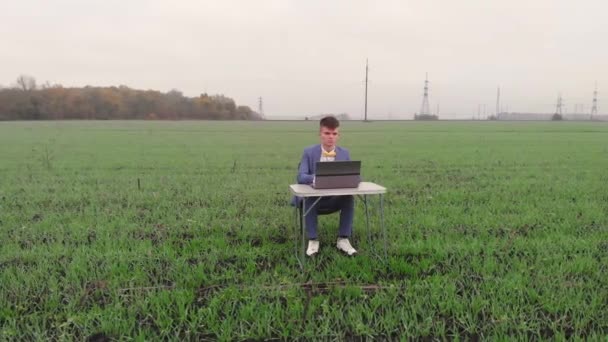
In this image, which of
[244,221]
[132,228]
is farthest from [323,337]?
[132,228]

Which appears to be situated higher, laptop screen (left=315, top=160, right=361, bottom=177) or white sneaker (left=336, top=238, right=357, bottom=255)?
laptop screen (left=315, top=160, right=361, bottom=177)

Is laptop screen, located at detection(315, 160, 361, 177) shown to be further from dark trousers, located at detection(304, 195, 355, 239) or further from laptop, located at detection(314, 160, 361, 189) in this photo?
dark trousers, located at detection(304, 195, 355, 239)

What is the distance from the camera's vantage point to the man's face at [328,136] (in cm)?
468

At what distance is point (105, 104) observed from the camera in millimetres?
94562

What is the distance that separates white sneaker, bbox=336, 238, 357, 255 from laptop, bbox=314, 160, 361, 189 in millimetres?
903

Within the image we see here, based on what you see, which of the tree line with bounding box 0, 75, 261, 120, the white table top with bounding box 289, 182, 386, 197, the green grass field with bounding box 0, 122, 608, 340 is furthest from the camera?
the tree line with bounding box 0, 75, 261, 120

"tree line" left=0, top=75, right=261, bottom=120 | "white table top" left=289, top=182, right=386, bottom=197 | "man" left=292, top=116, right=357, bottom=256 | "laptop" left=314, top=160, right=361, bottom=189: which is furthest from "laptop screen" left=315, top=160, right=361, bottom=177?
"tree line" left=0, top=75, right=261, bottom=120

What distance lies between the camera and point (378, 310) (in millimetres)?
3426

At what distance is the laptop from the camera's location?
13.4ft

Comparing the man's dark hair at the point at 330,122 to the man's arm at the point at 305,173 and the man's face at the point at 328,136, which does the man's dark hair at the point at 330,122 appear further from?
the man's arm at the point at 305,173

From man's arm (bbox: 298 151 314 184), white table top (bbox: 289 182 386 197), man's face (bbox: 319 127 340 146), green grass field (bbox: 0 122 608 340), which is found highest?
man's face (bbox: 319 127 340 146)

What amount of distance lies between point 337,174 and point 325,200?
0.72 m

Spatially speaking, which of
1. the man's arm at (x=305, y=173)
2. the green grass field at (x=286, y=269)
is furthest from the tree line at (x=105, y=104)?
the man's arm at (x=305, y=173)

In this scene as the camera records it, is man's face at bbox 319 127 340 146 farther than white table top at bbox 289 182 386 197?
Yes
